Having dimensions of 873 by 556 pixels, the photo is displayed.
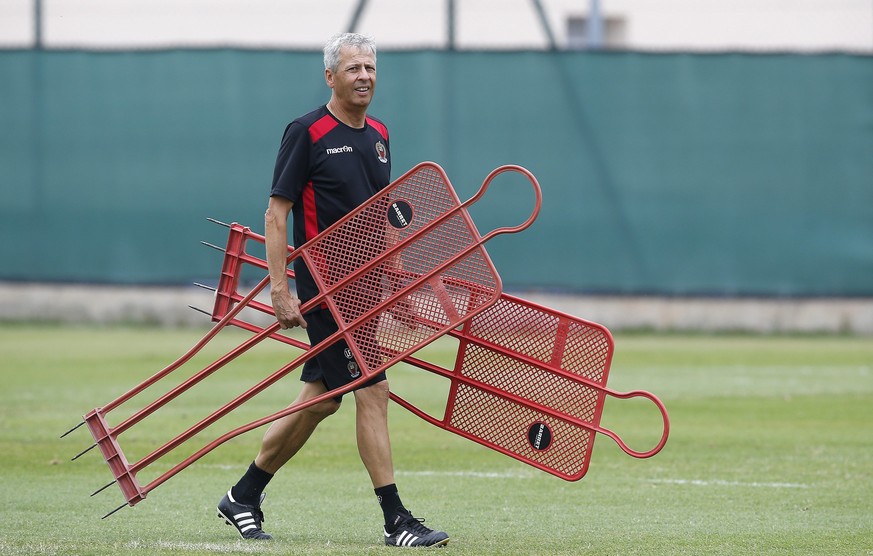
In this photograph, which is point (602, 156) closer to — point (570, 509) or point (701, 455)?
point (701, 455)

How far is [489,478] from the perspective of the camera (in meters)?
8.05

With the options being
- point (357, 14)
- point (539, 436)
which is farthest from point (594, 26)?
point (539, 436)

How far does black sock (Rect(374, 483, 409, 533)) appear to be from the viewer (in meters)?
5.96

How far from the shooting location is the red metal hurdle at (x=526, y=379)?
6121 millimetres

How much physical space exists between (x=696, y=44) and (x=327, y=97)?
4.74 metres

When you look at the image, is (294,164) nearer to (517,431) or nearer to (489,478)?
(517,431)

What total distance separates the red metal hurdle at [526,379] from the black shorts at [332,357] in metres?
0.22

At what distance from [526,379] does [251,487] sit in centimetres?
128

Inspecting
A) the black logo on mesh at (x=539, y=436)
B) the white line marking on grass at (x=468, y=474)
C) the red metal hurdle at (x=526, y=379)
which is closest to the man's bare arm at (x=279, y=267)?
the red metal hurdle at (x=526, y=379)

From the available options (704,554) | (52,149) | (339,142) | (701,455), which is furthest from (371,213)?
(52,149)

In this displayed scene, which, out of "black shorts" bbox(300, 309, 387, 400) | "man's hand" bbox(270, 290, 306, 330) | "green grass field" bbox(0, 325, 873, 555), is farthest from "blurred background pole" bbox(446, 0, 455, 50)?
"man's hand" bbox(270, 290, 306, 330)

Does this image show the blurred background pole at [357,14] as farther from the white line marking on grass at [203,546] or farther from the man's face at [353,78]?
the white line marking on grass at [203,546]

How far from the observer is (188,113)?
17.6m

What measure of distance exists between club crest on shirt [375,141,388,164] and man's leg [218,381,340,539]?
3.27 feet
